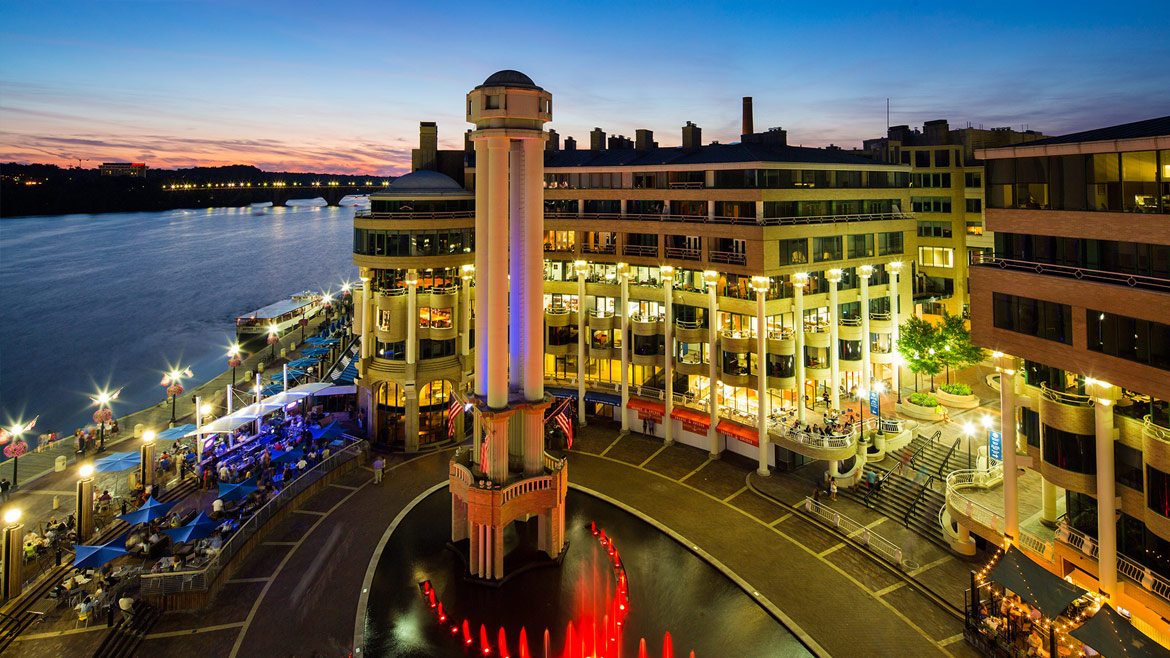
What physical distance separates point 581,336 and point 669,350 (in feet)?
28.3

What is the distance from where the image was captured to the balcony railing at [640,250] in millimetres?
50250

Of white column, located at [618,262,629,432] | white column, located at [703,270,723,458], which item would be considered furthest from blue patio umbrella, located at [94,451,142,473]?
white column, located at [703,270,723,458]

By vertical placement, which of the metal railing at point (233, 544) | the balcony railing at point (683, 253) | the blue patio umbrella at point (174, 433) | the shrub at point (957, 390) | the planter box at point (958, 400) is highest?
the balcony railing at point (683, 253)

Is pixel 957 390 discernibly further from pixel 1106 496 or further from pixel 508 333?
pixel 508 333

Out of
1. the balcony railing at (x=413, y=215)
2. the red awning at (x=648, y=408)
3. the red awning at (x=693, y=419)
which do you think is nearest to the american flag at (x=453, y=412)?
the red awning at (x=648, y=408)

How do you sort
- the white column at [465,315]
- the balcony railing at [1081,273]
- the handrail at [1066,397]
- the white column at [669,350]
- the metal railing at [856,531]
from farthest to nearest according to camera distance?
1. the white column at [465,315]
2. the white column at [669,350]
3. the metal railing at [856,531]
4. the handrail at [1066,397]
5. the balcony railing at [1081,273]

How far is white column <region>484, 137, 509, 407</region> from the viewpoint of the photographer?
1268 inches

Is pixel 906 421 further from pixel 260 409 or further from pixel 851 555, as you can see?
pixel 260 409

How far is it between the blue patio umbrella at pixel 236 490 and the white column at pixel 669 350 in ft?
97.5

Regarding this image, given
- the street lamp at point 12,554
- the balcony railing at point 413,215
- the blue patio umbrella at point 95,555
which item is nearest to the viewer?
the blue patio umbrella at point 95,555

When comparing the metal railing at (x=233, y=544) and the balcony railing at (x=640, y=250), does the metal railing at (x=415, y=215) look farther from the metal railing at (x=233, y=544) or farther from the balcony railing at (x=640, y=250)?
the metal railing at (x=233, y=544)

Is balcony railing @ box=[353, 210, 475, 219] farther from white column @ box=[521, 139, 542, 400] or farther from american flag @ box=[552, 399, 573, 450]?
white column @ box=[521, 139, 542, 400]

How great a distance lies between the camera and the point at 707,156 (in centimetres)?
5034

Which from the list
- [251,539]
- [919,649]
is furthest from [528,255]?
[919,649]
